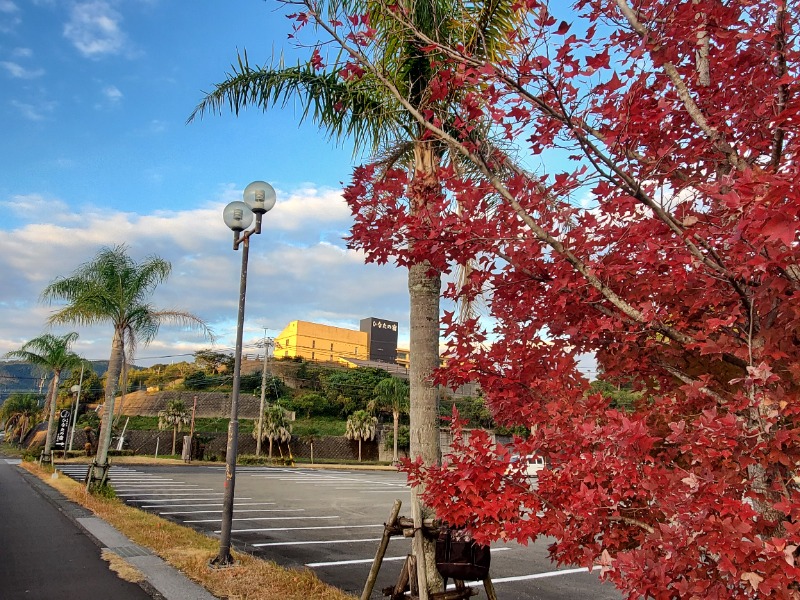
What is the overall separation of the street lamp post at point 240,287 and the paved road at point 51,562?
46.5 inches

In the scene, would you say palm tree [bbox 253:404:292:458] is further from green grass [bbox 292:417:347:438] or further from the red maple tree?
the red maple tree

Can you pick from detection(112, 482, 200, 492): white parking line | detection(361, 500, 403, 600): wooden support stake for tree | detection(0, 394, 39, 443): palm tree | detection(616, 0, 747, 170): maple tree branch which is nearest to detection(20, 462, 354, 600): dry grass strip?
detection(361, 500, 403, 600): wooden support stake for tree

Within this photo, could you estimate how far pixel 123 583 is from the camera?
6844mm

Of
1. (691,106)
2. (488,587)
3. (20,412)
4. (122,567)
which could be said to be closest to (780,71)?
(691,106)

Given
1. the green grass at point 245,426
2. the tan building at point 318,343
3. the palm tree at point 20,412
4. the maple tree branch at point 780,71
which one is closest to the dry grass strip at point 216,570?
the maple tree branch at point 780,71

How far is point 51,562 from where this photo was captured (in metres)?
7.91

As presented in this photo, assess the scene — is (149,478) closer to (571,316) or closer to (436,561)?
(436,561)

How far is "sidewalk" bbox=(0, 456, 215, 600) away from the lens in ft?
21.2

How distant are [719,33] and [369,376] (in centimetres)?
6022

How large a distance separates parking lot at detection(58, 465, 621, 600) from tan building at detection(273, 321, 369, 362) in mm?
58813

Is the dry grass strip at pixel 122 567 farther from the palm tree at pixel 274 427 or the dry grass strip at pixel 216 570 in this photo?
the palm tree at pixel 274 427

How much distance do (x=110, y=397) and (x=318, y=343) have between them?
68943mm

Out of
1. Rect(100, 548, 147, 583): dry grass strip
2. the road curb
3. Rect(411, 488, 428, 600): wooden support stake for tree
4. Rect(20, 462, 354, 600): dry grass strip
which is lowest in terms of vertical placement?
Rect(100, 548, 147, 583): dry grass strip

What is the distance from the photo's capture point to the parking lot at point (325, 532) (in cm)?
787
